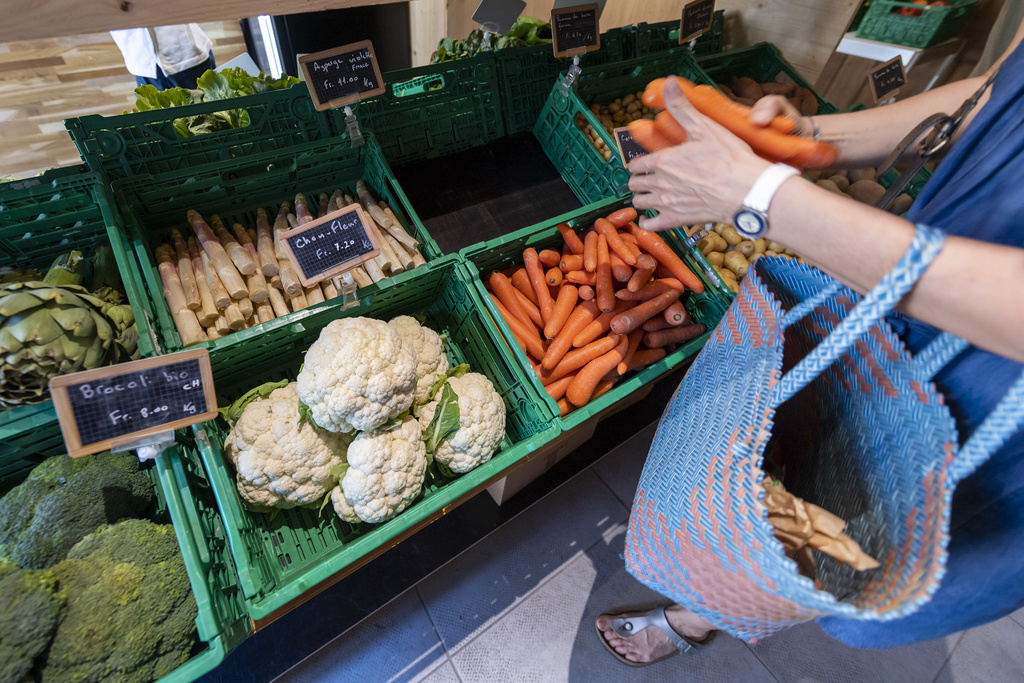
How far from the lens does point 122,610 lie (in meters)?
0.90

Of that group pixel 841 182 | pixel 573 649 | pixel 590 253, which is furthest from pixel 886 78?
pixel 573 649

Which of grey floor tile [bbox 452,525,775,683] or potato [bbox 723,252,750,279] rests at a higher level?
potato [bbox 723,252,750,279]

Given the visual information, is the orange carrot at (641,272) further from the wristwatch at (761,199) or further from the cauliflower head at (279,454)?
the cauliflower head at (279,454)

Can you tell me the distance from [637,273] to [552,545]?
3.56ft

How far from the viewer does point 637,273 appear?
58.6 inches

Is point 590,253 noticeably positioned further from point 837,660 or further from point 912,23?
point 912,23

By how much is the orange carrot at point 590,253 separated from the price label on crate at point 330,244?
2.35 feet

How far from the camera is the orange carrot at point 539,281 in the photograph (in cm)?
156

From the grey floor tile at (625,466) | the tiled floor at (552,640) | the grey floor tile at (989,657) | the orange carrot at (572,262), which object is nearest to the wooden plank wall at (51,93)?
the orange carrot at (572,262)

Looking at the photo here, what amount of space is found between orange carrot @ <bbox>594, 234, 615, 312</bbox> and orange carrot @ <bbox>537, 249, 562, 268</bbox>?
146mm

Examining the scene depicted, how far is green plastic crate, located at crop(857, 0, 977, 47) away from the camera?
2.43 m

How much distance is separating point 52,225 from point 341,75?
844 millimetres

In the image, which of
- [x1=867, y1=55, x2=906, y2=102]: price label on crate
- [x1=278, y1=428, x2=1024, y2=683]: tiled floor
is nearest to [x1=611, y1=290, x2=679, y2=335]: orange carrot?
[x1=278, y1=428, x2=1024, y2=683]: tiled floor

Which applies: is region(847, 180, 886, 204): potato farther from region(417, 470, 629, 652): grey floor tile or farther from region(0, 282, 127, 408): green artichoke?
region(0, 282, 127, 408): green artichoke
